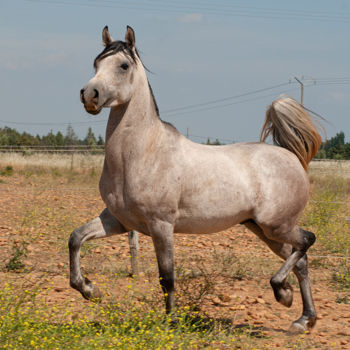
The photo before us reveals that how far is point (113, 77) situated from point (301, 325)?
2861mm

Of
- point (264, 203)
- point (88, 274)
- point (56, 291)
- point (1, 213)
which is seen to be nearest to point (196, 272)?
point (88, 274)

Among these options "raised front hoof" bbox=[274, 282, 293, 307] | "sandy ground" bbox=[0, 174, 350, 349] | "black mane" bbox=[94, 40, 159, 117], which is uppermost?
"black mane" bbox=[94, 40, 159, 117]

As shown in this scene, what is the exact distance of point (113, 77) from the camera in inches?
166

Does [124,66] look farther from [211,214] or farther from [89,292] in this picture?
[89,292]

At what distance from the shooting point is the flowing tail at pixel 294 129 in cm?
540

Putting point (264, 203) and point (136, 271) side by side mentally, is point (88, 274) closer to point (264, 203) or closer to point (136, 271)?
point (136, 271)

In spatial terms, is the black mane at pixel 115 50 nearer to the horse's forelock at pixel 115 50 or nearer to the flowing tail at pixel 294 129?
the horse's forelock at pixel 115 50

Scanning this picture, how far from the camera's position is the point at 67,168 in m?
22.5

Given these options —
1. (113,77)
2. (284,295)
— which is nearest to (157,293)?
(284,295)

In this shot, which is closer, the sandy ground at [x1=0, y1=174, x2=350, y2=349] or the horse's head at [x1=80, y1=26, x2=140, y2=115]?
the horse's head at [x1=80, y1=26, x2=140, y2=115]

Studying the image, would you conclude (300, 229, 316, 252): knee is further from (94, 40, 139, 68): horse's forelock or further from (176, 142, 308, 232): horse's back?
(94, 40, 139, 68): horse's forelock

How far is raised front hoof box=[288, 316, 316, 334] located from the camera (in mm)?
4834

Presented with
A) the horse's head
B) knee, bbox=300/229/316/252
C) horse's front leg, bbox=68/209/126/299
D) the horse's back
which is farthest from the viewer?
knee, bbox=300/229/316/252

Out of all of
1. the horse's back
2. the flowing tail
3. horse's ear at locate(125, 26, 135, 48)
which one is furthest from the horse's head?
the flowing tail
